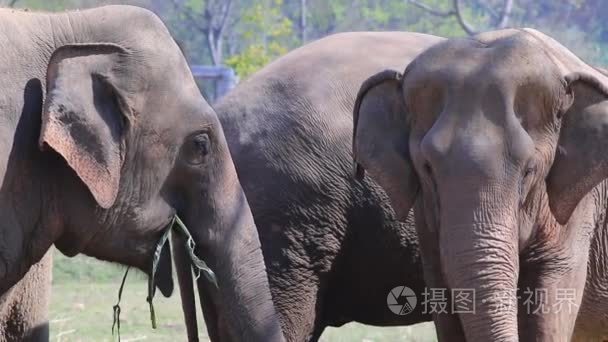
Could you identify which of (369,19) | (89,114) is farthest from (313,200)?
(369,19)

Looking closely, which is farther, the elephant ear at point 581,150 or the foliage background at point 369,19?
the foliage background at point 369,19

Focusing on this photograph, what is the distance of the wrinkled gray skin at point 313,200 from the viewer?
644 cm

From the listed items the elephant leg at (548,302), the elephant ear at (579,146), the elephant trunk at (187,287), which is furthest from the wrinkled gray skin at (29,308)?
the elephant ear at (579,146)

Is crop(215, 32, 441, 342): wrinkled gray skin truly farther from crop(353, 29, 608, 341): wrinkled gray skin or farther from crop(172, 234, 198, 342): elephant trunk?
crop(353, 29, 608, 341): wrinkled gray skin

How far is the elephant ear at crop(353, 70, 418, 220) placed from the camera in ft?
19.0

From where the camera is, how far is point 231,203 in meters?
5.34

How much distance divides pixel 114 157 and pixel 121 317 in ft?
14.5

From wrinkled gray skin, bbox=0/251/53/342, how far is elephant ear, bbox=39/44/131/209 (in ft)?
3.86

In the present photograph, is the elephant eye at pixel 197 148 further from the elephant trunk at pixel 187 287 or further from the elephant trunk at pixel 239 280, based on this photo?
the elephant trunk at pixel 187 287

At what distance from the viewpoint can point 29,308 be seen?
6066 millimetres

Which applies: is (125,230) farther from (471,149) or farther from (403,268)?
(403,268)

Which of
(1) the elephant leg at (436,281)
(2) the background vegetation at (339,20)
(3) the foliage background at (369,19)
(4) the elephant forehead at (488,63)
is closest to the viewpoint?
(4) the elephant forehead at (488,63)

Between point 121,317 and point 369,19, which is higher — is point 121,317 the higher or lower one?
the higher one
